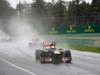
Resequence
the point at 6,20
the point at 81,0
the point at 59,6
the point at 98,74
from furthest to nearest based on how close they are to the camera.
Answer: the point at 81,0 → the point at 59,6 → the point at 6,20 → the point at 98,74

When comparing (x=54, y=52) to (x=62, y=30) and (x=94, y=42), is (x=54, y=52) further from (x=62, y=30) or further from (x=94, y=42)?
(x=62, y=30)

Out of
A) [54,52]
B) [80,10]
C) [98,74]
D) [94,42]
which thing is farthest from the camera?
[80,10]

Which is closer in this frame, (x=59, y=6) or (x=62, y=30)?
(x=62, y=30)

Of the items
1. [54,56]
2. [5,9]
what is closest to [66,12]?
[5,9]

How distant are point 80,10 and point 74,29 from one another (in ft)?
135

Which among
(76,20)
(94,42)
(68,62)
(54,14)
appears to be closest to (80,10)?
(54,14)

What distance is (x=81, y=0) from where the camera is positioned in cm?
10088

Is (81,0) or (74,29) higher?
(81,0)

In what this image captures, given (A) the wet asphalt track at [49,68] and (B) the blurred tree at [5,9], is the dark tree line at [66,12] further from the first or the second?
(A) the wet asphalt track at [49,68]

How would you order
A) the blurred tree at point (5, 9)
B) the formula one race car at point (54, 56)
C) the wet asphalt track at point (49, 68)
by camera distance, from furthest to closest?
the blurred tree at point (5, 9)
the formula one race car at point (54, 56)
the wet asphalt track at point (49, 68)

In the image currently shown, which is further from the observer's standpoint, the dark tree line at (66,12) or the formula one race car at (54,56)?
the dark tree line at (66,12)

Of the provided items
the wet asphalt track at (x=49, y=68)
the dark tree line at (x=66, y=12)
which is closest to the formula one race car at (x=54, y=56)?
the wet asphalt track at (x=49, y=68)

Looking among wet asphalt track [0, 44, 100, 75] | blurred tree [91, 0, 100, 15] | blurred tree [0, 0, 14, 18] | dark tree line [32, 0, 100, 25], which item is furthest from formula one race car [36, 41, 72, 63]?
blurred tree [0, 0, 14, 18]

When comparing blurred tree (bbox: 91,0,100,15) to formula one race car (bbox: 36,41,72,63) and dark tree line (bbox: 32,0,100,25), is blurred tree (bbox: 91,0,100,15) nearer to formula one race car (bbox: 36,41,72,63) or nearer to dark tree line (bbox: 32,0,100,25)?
dark tree line (bbox: 32,0,100,25)
